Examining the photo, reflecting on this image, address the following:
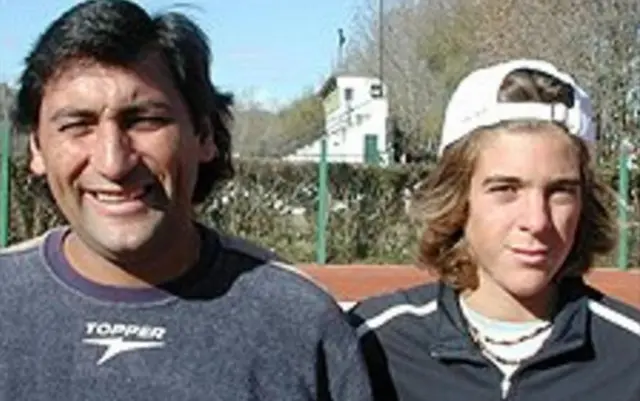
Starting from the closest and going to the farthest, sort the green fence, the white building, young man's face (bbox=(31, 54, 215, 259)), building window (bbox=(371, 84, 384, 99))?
young man's face (bbox=(31, 54, 215, 259)), the green fence, building window (bbox=(371, 84, 384, 99)), the white building

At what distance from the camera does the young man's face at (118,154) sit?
2221 mm

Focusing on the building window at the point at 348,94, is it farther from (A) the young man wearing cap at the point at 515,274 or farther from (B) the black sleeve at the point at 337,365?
(B) the black sleeve at the point at 337,365

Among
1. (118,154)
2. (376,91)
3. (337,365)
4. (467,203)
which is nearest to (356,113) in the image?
(376,91)

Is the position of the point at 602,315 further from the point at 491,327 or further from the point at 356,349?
the point at 356,349

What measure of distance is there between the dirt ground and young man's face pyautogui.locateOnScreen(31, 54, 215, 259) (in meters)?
11.0

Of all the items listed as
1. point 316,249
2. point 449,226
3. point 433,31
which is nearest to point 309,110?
point 433,31

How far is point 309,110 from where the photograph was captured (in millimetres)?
63469

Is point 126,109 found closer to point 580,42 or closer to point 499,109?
point 499,109

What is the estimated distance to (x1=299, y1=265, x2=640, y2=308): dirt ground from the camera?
1397 cm

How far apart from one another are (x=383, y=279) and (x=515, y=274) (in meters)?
12.9

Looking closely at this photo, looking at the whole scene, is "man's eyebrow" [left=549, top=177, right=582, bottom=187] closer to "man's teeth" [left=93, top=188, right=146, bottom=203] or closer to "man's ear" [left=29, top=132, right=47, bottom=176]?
"man's teeth" [left=93, top=188, right=146, bottom=203]

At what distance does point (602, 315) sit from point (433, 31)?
1497 inches

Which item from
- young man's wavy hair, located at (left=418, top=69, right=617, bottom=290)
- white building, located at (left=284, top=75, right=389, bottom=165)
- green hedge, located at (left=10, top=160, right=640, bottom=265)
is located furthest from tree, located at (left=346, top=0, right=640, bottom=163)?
young man's wavy hair, located at (left=418, top=69, right=617, bottom=290)

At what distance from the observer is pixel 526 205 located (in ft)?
8.16
